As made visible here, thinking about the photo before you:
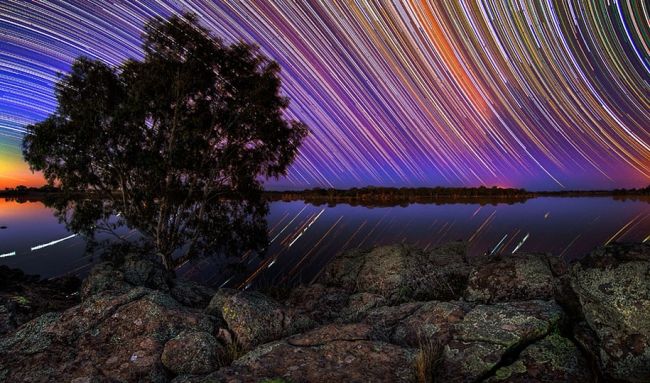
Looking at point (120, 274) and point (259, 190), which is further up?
point (259, 190)

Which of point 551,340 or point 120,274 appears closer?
point 551,340

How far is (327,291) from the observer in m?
14.1

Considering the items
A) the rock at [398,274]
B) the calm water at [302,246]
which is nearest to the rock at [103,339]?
the rock at [398,274]

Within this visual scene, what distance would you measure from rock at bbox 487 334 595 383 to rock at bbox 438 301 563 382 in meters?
0.18

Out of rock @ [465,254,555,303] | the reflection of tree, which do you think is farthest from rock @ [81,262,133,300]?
rock @ [465,254,555,303]

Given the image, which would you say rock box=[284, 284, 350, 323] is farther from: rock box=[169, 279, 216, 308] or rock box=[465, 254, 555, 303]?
rock box=[465, 254, 555, 303]

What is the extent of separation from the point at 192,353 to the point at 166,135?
15.3 meters

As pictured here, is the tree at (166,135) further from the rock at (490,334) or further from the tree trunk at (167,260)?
the rock at (490,334)

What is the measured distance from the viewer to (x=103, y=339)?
24.0 ft

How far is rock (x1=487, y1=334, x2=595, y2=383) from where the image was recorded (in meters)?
5.30

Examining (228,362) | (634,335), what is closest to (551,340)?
(634,335)

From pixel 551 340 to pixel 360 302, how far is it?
250 inches

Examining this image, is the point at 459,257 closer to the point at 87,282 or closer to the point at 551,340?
the point at 551,340

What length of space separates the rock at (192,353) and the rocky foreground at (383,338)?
19 mm
